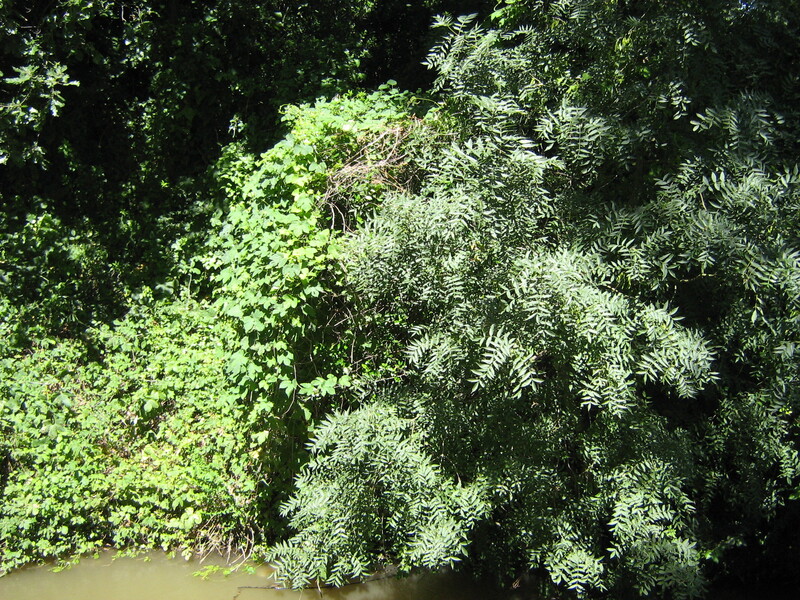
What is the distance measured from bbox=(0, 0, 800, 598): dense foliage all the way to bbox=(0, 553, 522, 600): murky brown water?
0.68 feet

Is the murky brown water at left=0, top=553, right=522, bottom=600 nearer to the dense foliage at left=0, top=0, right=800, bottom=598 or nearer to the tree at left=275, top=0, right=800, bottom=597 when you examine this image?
the dense foliage at left=0, top=0, right=800, bottom=598

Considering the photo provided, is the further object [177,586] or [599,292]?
[177,586]

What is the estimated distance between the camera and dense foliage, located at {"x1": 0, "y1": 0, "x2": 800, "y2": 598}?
3.90 m

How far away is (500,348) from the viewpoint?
11.8 feet

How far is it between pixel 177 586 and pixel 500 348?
11.0 feet

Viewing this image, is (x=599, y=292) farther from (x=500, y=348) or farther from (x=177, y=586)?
(x=177, y=586)

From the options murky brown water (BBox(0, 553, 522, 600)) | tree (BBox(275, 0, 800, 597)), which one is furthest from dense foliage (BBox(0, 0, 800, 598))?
murky brown water (BBox(0, 553, 522, 600))

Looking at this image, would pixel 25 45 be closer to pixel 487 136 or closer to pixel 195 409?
pixel 195 409

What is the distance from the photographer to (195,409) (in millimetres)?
5945

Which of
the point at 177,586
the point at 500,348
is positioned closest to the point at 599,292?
the point at 500,348

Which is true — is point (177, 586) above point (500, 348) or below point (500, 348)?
below

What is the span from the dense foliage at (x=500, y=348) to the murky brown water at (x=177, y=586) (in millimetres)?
206

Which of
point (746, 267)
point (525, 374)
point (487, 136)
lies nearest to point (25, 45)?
point (487, 136)

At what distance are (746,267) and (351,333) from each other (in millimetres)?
2514
